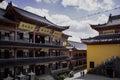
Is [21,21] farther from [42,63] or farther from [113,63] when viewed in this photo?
[113,63]

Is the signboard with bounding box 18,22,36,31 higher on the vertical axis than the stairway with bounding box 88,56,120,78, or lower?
higher

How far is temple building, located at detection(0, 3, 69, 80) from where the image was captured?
25.2 m

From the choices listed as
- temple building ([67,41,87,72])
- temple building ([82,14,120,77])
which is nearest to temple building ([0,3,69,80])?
temple building ([67,41,87,72])

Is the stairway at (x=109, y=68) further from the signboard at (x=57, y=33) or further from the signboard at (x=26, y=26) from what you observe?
the signboard at (x=26, y=26)

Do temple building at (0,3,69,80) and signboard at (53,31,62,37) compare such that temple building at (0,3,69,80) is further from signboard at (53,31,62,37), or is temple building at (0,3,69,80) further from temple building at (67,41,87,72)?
temple building at (67,41,87,72)

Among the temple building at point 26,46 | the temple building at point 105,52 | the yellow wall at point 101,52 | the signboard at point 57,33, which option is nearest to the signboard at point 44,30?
the temple building at point 26,46

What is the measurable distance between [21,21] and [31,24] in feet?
9.86

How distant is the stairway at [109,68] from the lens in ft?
91.8

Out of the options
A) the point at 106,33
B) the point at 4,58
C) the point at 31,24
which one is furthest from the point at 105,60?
the point at 4,58

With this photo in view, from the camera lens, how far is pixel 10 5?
26.6 metres

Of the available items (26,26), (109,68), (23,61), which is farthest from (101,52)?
(26,26)

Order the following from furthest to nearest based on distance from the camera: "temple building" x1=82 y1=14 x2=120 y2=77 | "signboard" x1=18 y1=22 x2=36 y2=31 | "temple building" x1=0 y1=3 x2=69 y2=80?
"temple building" x1=82 y1=14 x2=120 y2=77 → "signboard" x1=18 y1=22 x2=36 y2=31 → "temple building" x1=0 y1=3 x2=69 y2=80

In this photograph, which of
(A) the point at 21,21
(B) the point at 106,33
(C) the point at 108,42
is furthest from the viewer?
(B) the point at 106,33

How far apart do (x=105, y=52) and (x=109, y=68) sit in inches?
126
